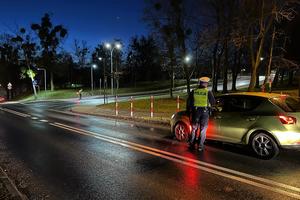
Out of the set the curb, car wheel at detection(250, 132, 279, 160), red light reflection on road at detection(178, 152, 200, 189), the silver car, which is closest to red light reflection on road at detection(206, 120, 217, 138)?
A: the silver car

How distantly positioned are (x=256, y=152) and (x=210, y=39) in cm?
1408

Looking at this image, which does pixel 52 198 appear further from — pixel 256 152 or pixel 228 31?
pixel 228 31

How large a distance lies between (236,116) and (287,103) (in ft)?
3.98

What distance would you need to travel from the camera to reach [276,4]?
21.0 metres

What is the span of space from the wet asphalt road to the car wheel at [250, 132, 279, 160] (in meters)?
0.21

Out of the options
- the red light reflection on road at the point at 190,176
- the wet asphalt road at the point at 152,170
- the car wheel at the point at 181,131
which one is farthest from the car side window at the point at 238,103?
the red light reflection on road at the point at 190,176

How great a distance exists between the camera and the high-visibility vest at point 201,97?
8.58 metres

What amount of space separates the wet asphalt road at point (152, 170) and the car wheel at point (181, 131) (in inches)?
8.8

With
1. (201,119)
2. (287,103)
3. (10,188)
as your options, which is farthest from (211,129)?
(10,188)

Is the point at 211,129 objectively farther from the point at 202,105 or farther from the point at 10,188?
the point at 10,188

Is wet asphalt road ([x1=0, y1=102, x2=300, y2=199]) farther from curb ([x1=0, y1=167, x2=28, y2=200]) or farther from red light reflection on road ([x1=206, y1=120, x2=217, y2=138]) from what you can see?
curb ([x1=0, y1=167, x2=28, y2=200])

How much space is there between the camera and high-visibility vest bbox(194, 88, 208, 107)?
28.1 ft

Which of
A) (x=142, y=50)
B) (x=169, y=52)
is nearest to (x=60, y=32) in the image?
(x=142, y=50)

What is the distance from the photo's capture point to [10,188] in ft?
18.9
